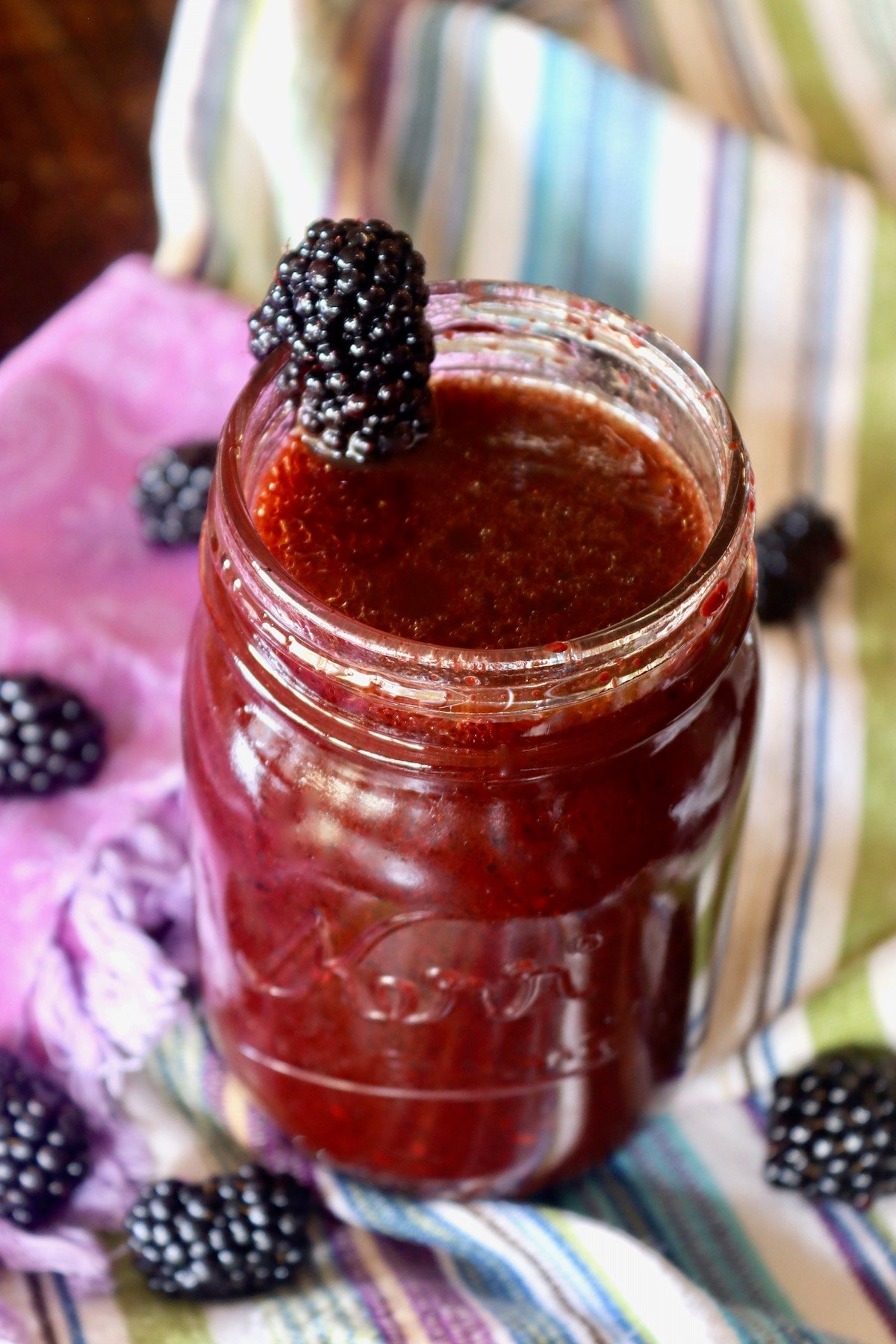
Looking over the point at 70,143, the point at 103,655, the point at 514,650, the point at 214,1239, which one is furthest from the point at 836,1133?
the point at 70,143

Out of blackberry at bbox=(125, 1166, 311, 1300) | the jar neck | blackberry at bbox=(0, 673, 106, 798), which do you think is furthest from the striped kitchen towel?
the jar neck

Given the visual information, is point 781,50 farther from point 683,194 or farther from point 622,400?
point 622,400

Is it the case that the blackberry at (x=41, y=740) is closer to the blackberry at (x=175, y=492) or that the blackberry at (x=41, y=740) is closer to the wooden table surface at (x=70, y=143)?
the blackberry at (x=175, y=492)

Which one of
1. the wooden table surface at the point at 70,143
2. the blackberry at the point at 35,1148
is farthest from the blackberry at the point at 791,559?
the wooden table surface at the point at 70,143

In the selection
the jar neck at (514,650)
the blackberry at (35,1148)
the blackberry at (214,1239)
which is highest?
the jar neck at (514,650)

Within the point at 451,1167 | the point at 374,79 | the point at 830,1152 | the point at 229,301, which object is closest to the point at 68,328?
the point at 229,301

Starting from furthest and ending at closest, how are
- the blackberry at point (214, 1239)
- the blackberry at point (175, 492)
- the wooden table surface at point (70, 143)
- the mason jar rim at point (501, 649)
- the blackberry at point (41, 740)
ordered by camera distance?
1. the wooden table surface at point (70, 143)
2. the blackberry at point (175, 492)
3. the blackberry at point (41, 740)
4. the blackberry at point (214, 1239)
5. the mason jar rim at point (501, 649)
